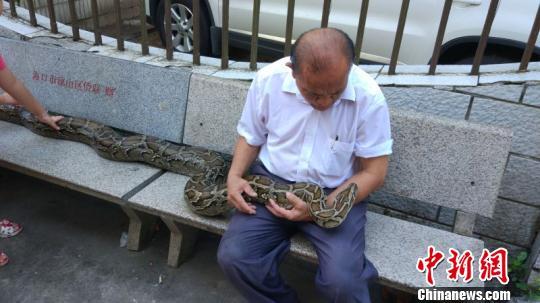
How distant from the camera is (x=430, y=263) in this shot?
112 inches

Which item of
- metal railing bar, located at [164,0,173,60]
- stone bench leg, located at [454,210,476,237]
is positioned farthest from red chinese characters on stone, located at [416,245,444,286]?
metal railing bar, located at [164,0,173,60]

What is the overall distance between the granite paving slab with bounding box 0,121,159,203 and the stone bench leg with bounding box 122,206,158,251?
1.00 ft

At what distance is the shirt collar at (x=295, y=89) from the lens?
2.67 meters

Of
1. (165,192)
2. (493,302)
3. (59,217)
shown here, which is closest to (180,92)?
(165,192)

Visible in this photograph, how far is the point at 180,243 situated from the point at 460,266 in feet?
6.59

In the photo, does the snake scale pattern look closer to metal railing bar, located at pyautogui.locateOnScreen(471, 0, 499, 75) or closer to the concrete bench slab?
the concrete bench slab

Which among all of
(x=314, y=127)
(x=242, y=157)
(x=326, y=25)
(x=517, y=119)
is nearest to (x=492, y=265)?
(x=517, y=119)

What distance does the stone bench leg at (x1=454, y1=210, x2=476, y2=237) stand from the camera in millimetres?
3223

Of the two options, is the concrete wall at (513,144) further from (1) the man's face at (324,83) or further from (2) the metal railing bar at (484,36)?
(1) the man's face at (324,83)

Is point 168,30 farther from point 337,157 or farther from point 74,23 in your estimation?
point 337,157

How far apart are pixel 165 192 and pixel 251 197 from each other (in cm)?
84

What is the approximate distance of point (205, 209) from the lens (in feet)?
10.3

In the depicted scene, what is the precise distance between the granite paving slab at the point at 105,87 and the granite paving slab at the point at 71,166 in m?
0.41

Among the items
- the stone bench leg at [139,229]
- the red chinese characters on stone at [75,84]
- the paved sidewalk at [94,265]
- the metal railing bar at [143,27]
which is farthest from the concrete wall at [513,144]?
the red chinese characters on stone at [75,84]
